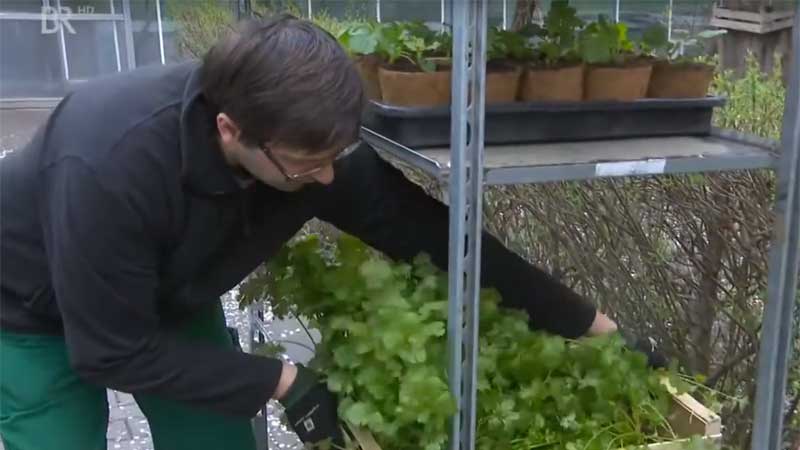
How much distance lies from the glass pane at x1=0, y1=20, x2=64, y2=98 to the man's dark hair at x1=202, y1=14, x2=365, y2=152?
5.95 metres

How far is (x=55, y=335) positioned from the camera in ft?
5.00

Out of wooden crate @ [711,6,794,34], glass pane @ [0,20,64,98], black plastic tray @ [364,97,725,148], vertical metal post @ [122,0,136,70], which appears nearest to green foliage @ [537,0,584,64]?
black plastic tray @ [364,97,725,148]

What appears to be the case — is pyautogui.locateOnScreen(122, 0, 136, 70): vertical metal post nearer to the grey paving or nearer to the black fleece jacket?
the grey paving

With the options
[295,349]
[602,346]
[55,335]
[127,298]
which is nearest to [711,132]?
[602,346]

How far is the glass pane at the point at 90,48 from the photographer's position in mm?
6562

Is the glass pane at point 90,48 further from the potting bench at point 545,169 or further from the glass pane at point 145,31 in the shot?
the potting bench at point 545,169

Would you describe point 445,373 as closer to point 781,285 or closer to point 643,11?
point 781,285

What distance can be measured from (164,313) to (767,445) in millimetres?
1000

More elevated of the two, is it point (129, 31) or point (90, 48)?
point (129, 31)

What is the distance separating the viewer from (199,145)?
1.26m

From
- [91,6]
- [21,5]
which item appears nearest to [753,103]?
[91,6]

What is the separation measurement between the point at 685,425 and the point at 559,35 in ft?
2.15

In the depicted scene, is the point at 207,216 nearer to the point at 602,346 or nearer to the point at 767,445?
the point at 602,346

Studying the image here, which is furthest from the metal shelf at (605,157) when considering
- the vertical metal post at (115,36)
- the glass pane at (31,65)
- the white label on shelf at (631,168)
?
the glass pane at (31,65)
